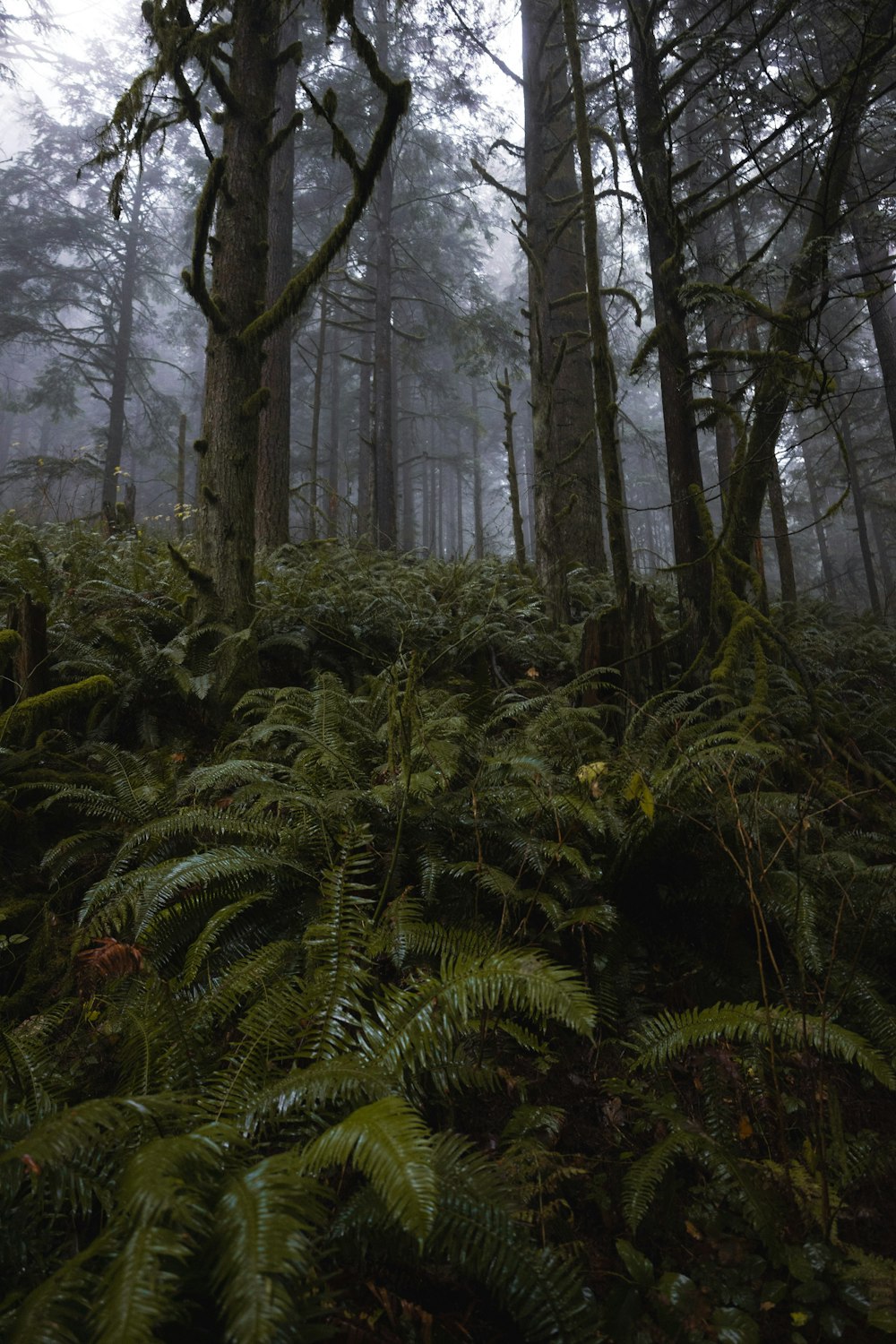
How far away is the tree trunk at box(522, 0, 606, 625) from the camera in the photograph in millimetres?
6512

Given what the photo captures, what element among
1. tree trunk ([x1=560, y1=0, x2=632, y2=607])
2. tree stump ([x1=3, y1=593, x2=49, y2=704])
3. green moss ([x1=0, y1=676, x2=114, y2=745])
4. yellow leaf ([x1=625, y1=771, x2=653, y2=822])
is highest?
tree trunk ([x1=560, y1=0, x2=632, y2=607])

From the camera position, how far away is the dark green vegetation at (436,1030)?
1426mm

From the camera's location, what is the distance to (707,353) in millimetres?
4648

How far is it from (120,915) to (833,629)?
9529 millimetres

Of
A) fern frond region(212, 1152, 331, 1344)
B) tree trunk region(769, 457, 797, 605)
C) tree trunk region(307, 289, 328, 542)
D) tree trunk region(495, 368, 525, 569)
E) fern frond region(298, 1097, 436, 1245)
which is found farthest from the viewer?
tree trunk region(769, 457, 797, 605)

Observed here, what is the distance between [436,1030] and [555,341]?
9.39 m

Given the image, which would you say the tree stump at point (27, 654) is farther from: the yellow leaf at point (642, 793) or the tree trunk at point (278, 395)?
the tree trunk at point (278, 395)

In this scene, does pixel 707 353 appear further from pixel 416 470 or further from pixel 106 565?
pixel 416 470

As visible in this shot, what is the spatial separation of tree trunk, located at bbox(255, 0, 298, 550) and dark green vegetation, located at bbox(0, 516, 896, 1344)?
4.68 metres

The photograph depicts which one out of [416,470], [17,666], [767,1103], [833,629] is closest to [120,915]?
[17,666]

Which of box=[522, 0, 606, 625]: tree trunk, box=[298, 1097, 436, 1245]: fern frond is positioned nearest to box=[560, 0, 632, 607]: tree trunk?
box=[522, 0, 606, 625]: tree trunk

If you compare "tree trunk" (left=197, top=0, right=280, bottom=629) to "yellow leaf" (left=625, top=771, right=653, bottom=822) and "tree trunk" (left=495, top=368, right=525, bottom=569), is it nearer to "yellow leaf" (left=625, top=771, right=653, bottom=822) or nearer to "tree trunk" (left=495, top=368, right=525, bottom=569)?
"tree trunk" (left=495, top=368, right=525, bottom=569)

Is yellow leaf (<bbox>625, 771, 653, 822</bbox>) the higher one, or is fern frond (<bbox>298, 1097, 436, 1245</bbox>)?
yellow leaf (<bbox>625, 771, 653, 822</bbox>)

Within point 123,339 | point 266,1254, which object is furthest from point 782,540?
point 123,339
